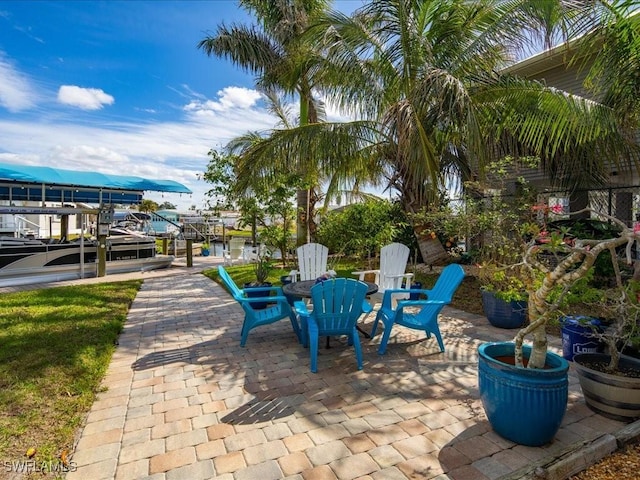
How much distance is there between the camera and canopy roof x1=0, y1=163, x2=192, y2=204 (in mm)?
8953

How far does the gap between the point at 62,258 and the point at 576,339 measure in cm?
1219

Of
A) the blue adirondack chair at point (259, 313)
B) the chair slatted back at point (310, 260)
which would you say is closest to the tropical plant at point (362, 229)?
the chair slatted back at point (310, 260)

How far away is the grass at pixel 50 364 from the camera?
105 inches

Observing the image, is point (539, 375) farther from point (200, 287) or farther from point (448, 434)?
point (200, 287)

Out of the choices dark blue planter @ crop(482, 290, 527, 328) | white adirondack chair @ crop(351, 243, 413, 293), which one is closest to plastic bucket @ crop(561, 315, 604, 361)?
dark blue planter @ crop(482, 290, 527, 328)

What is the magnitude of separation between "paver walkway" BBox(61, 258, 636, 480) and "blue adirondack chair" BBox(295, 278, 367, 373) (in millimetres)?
375

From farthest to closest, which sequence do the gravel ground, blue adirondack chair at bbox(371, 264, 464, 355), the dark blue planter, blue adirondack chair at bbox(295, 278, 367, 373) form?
the dark blue planter
blue adirondack chair at bbox(371, 264, 464, 355)
blue adirondack chair at bbox(295, 278, 367, 373)
the gravel ground

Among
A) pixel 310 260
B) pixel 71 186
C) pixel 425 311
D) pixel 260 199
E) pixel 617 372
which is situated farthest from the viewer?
pixel 71 186

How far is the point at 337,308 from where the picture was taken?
Result: 389 centimetres

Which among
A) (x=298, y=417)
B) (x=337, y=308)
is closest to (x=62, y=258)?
(x=337, y=308)

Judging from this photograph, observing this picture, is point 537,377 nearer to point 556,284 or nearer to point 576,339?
point 556,284

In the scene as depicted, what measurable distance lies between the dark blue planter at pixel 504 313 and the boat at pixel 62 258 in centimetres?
1066

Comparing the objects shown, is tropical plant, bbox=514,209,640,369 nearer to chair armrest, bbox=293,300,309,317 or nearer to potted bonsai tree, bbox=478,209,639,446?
potted bonsai tree, bbox=478,209,639,446

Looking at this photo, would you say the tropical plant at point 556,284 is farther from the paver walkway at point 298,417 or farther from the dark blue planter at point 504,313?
the dark blue planter at point 504,313
